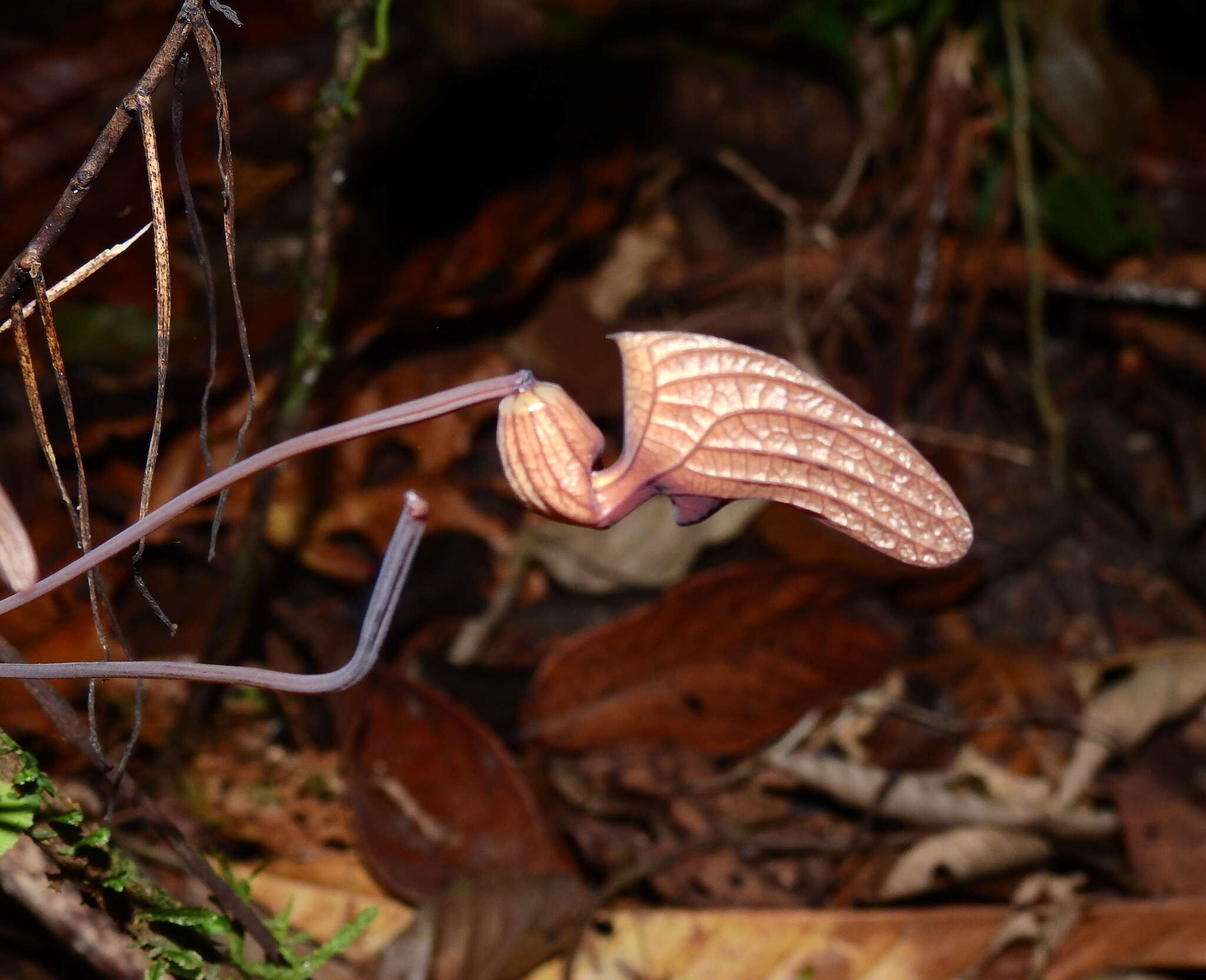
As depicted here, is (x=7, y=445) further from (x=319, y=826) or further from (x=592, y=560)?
(x=592, y=560)

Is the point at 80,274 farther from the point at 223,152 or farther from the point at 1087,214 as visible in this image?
the point at 1087,214

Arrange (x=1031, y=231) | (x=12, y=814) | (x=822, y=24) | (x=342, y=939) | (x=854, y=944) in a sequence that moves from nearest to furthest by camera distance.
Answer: (x=12, y=814) → (x=342, y=939) → (x=854, y=944) → (x=1031, y=231) → (x=822, y=24)

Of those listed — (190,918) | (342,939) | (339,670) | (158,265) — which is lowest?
(342,939)

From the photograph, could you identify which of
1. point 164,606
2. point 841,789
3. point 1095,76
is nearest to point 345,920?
point 164,606

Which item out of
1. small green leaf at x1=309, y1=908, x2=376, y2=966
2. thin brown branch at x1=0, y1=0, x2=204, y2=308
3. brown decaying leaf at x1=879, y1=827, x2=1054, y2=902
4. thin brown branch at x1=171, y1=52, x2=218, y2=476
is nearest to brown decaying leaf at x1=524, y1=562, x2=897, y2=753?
brown decaying leaf at x1=879, y1=827, x2=1054, y2=902

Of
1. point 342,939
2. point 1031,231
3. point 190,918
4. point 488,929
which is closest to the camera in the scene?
point 190,918

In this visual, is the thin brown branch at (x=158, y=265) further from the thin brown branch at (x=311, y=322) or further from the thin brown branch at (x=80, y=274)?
the thin brown branch at (x=311, y=322)

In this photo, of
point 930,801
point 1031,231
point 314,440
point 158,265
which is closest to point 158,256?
point 158,265
